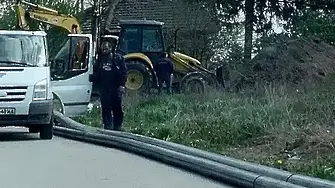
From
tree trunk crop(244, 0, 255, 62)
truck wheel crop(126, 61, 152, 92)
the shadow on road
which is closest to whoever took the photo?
the shadow on road

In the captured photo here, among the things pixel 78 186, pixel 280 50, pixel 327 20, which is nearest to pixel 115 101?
pixel 78 186

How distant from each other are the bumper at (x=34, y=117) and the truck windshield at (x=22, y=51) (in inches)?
35.9

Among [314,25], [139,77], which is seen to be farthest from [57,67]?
[314,25]

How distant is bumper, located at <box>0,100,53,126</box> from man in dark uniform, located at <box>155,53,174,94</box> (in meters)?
13.5

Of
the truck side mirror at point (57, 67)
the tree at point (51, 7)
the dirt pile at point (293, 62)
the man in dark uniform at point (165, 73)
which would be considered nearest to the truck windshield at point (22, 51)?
the truck side mirror at point (57, 67)

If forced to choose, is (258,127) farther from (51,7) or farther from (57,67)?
(51,7)

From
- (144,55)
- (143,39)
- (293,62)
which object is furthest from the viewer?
(143,39)

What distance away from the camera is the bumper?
719 inches

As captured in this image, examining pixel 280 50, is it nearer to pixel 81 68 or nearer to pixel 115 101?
pixel 81 68

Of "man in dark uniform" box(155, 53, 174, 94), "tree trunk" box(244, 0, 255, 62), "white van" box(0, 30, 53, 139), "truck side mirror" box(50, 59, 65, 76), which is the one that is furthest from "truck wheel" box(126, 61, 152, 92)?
"white van" box(0, 30, 53, 139)

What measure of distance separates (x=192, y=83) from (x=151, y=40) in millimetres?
2227

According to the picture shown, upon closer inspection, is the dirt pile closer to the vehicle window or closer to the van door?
the vehicle window

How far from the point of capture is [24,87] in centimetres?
1830

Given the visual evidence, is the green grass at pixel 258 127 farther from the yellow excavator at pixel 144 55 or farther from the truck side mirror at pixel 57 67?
the yellow excavator at pixel 144 55
